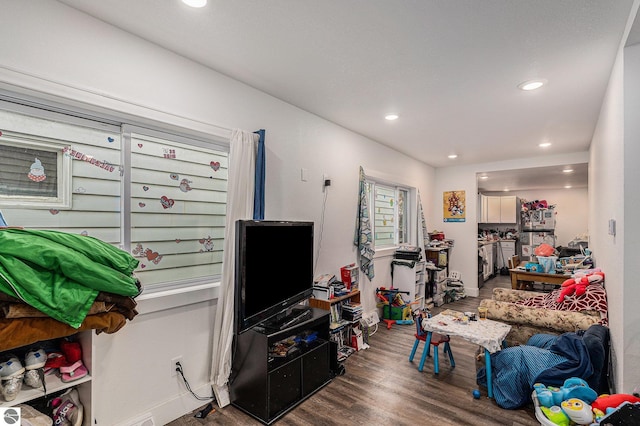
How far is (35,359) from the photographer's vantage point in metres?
1.36

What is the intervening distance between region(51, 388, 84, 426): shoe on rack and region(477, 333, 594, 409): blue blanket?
8.89ft

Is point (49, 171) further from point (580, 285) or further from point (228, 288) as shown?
point (580, 285)

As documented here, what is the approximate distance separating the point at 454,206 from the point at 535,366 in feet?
13.6

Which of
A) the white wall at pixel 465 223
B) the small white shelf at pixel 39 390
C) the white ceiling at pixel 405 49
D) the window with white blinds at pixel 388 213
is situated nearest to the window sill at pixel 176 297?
the small white shelf at pixel 39 390

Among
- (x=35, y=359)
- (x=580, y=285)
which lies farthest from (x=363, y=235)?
(x=35, y=359)

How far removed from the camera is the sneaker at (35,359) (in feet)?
4.40

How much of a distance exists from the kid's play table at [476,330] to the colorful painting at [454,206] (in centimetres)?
337

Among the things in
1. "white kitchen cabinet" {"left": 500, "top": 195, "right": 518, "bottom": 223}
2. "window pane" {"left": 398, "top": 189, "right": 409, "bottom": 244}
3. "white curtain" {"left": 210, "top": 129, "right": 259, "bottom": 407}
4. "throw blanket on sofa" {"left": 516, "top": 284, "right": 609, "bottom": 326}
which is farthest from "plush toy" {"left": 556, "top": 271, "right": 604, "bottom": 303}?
"white kitchen cabinet" {"left": 500, "top": 195, "right": 518, "bottom": 223}

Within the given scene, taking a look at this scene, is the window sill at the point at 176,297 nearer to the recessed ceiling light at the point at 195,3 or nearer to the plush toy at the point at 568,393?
the recessed ceiling light at the point at 195,3

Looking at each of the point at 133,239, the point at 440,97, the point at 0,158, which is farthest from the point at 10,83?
the point at 440,97

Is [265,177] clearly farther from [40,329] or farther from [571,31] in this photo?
[571,31]

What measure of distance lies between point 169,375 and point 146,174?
138cm

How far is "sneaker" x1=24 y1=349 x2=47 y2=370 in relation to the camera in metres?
1.34

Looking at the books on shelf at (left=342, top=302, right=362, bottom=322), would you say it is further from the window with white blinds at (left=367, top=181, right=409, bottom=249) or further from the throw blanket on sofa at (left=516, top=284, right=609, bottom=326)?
the throw blanket on sofa at (left=516, top=284, right=609, bottom=326)
